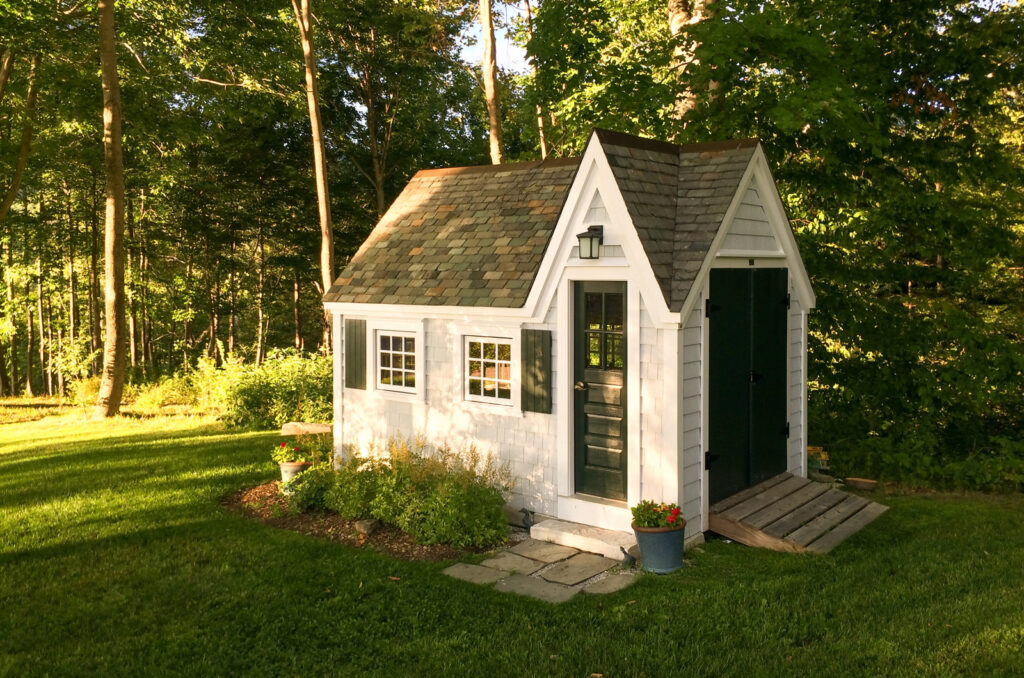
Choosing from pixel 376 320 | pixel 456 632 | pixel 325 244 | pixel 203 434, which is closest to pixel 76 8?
pixel 325 244

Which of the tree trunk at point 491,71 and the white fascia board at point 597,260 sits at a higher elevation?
the tree trunk at point 491,71

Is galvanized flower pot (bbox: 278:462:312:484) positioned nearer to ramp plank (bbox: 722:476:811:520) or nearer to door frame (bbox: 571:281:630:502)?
door frame (bbox: 571:281:630:502)

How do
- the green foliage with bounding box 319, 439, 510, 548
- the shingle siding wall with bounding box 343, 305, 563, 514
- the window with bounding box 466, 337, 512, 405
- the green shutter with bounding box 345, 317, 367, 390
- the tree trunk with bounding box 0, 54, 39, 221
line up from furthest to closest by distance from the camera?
the tree trunk with bounding box 0, 54, 39, 221, the green shutter with bounding box 345, 317, 367, 390, the window with bounding box 466, 337, 512, 405, the shingle siding wall with bounding box 343, 305, 563, 514, the green foliage with bounding box 319, 439, 510, 548

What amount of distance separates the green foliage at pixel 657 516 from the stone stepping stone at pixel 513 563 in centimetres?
109

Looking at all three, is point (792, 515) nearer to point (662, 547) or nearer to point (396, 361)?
point (662, 547)

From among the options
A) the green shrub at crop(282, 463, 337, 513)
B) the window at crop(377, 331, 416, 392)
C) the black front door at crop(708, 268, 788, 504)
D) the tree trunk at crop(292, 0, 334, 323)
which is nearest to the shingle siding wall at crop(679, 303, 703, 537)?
the black front door at crop(708, 268, 788, 504)

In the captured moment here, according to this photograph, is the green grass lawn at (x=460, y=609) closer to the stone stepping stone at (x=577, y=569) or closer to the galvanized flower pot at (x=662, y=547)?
the galvanized flower pot at (x=662, y=547)

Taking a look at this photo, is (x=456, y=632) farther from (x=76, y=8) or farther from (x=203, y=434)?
(x=76, y=8)

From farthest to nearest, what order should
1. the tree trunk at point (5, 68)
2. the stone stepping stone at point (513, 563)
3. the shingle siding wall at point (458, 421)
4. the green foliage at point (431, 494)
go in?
the tree trunk at point (5, 68) < the shingle siding wall at point (458, 421) < the green foliage at point (431, 494) < the stone stepping stone at point (513, 563)

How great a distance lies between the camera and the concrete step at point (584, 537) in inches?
322

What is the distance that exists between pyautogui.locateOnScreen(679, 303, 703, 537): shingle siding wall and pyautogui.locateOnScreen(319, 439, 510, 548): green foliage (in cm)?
203

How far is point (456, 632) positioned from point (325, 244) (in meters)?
12.7

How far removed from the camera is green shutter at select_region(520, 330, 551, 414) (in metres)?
9.06

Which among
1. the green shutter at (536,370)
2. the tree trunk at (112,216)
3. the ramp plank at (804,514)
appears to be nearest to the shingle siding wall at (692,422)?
the ramp plank at (804,514)
